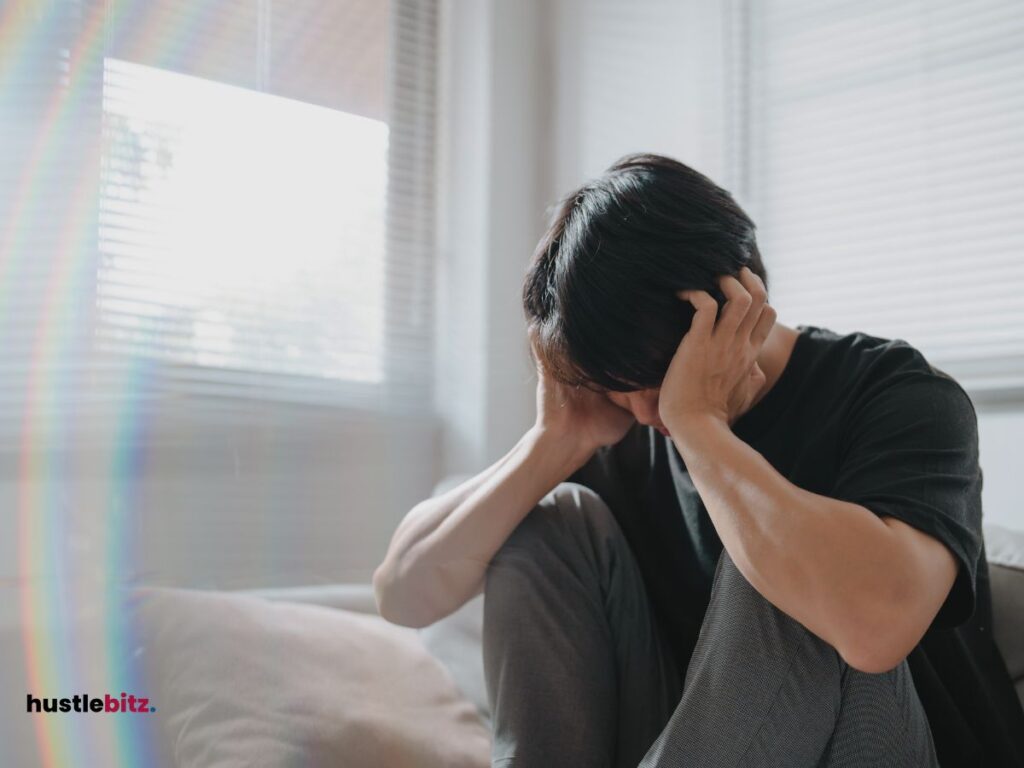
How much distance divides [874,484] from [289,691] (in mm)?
747

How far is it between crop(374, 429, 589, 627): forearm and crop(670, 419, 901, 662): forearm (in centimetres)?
30

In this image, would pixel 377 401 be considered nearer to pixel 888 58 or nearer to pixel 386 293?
pixel 386 293

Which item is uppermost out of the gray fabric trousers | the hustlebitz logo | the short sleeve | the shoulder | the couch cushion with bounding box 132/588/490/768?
the shoulder

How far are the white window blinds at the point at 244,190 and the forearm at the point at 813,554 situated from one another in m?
1.16

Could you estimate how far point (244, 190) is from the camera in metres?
1.99

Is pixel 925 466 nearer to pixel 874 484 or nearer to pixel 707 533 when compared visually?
pixel 874 484

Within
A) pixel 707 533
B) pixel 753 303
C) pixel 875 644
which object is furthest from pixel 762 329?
pixel 875 644

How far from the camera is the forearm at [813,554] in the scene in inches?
35.7

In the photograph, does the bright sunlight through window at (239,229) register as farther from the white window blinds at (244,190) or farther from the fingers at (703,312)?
the fingers at (703,312)

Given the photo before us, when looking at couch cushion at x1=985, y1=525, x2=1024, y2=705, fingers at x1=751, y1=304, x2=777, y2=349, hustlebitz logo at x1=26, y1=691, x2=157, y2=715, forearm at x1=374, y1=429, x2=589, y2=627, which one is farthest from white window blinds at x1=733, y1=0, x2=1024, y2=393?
hustlebitz logo at x1=26, y1=691, x2=157, y2=715

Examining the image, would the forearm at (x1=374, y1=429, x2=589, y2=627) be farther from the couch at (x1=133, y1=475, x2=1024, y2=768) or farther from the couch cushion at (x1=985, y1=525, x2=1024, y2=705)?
the couch cushion at (x1=985, y1=525, x2=1024, y2=705)

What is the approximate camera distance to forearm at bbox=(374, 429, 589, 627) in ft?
4.03

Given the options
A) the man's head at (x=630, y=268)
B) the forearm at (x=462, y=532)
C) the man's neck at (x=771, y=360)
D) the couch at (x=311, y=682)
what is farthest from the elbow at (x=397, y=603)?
the man's neck at (x=771, y=360)

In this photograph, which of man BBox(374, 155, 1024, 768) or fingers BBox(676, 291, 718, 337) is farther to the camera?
fingers BBox(676, 291, 718, 337)
